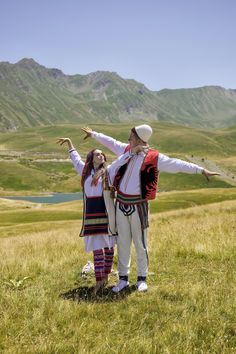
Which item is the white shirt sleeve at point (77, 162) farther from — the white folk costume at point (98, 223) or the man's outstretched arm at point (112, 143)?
the white folk costume at point (98, 223)

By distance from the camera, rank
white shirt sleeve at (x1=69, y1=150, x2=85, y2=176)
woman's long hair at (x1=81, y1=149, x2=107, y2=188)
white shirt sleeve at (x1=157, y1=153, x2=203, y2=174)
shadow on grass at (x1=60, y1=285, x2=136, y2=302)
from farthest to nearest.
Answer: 1. white shirt sleeve at (x1=69, y1=150, x2=85, y2=176)
2. woman's long hair at (x1=81, y1=149, x2=107, y2=188)
3. white shirt sleeve at (x1=157, y1=153, x2=203, y2=174)
4. shadow on grass at (x1=60, y1=285, x2=136, y2=302)

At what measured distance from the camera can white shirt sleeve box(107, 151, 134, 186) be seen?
8.83 metres

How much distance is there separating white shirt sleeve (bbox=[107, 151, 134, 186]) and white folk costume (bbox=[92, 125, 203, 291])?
10 centimetres

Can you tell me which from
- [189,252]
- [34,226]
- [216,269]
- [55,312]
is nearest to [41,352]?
[55,312]

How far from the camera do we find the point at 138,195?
28.3 feet

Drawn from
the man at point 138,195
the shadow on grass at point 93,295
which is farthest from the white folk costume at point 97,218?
the shadow on grass at point 93,295

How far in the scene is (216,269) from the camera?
9.55 m

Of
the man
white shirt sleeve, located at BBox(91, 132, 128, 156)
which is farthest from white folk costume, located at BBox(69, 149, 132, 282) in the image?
white shirt sleeve, located at BBox(91, 132, 128, 156)

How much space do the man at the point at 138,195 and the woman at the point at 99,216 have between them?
0.25 m

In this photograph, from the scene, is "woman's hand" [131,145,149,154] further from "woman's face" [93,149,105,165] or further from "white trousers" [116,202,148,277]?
A: "white trousers" [116,202,148,277]

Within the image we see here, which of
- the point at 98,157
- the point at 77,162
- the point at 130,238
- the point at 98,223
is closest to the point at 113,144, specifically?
the point at 98,157

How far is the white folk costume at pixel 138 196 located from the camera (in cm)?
862

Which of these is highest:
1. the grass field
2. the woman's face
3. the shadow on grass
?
the woman's face

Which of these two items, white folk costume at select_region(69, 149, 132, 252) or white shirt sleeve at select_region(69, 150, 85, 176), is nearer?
white folk costume at select_region(69, 149, 132, 252)
